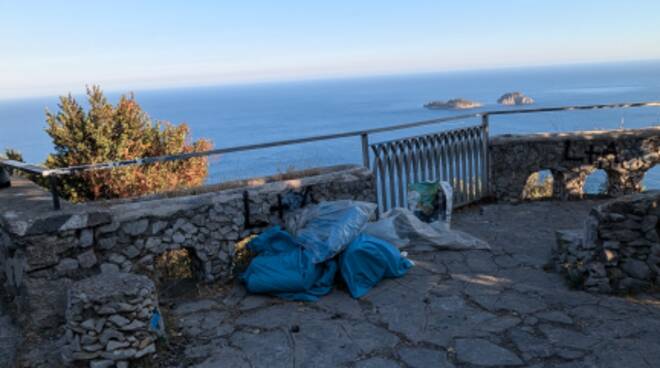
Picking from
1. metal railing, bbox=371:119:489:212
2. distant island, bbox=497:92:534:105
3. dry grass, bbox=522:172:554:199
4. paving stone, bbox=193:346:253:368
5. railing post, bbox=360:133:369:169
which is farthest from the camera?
distant island, bbox=497:92:534:105

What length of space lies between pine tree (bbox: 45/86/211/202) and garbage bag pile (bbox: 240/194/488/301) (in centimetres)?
475

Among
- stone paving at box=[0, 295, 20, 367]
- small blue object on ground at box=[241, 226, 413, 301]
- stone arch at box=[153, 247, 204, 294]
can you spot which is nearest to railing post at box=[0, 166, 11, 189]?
stone paving at box=[0, 295, 20, 367]

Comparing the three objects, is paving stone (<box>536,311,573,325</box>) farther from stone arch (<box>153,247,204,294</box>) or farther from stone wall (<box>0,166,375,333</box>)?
stone arch (<box>153,247,204,294</box>)

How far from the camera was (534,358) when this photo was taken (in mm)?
3523

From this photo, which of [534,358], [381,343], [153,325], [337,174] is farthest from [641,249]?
[153,325]

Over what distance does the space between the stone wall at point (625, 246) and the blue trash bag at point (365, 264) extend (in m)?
1.67

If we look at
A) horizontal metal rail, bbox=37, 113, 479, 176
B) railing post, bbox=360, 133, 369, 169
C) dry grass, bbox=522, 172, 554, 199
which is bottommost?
dry grass, bbox=522, 172, 554, 199

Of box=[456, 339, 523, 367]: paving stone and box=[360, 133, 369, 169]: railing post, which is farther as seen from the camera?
box=[360, 133, 369, 169]: railing post

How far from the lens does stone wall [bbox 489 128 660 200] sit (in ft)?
25.6

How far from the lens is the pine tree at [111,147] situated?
9844mm

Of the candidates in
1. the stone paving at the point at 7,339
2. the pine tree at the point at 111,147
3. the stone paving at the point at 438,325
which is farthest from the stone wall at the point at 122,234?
the pine tree at the point at 111,147

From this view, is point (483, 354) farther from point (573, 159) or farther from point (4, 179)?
point (573, 159)

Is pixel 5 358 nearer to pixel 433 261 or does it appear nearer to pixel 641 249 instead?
pixel 433 261

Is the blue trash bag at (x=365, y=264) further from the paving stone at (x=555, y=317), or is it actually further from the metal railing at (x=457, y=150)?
the metal railing at (x=457, y=150)
